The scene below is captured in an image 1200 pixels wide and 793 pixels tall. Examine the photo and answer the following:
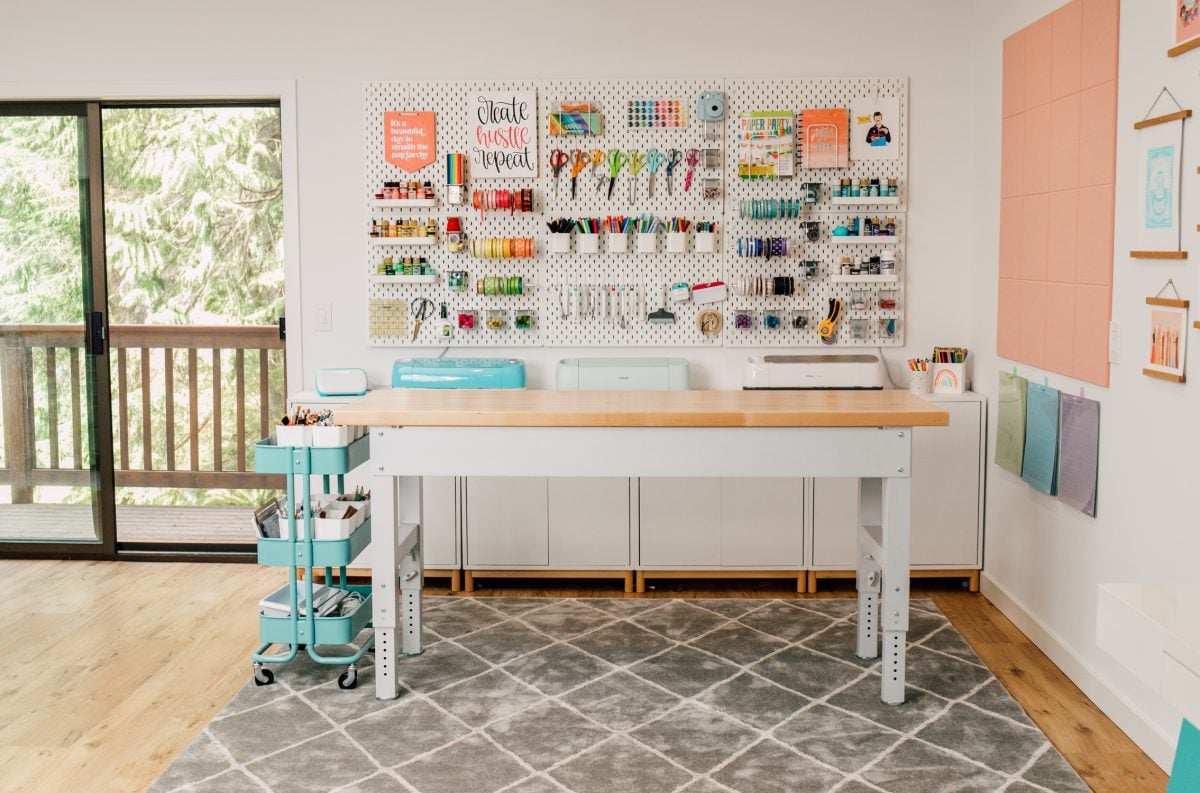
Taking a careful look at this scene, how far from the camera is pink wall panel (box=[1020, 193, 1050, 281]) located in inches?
162

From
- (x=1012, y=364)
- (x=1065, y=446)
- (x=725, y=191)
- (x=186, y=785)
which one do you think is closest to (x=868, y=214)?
(x=725, y=191)

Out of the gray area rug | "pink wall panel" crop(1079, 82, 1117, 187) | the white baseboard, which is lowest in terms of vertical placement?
the gray area rug

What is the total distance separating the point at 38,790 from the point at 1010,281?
359 centimetres

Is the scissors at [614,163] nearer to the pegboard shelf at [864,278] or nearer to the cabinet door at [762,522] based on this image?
the pegboard shelf at [864,278]

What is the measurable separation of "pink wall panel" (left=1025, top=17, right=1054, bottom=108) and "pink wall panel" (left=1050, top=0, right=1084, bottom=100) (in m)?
0.04

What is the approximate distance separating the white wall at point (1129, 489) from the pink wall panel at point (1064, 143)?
309 millimetres

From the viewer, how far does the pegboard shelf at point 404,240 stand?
16.5ft

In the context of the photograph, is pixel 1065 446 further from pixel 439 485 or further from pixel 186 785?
pixel 186 785

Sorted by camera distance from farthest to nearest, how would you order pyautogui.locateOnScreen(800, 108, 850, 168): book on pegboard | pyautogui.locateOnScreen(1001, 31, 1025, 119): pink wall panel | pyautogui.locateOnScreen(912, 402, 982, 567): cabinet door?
pyautogui.locateOnScreen(800, 108, 850, 168): book on pegboard < pyautogui.locateOnScreen(912, 402, 982, 567): cabinet door < pyautogui.locateOnScreen(1001, 31, 1025, 119): pink wall panel

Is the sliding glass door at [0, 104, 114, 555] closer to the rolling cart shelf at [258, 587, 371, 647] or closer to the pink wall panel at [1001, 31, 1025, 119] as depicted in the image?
the rolling cart shelf at [258, 587, 371, 647]

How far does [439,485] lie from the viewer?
4.93m

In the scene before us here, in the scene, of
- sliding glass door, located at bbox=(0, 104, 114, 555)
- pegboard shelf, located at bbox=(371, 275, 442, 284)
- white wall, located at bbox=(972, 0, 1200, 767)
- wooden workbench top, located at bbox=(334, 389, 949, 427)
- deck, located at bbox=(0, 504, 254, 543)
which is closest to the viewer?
white wall, located at bbox=(972, 0, 1200, 767)

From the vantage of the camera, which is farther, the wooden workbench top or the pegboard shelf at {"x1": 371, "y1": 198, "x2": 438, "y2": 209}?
the pegboard shelf at {"x1": 371, "y1": 198, "x2": 438, "y2": 209}

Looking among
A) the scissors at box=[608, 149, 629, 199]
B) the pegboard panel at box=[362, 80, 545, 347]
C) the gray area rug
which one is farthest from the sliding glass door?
the scissors at box=[608, 149, 629, 199]
